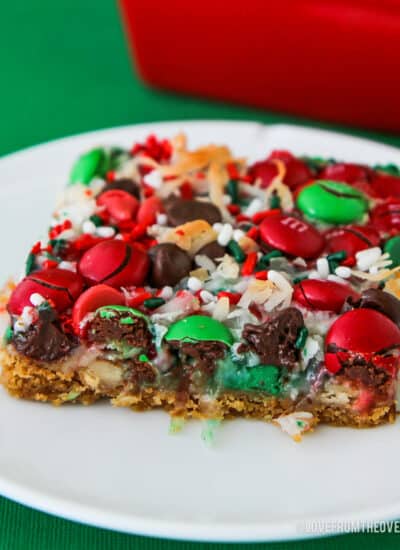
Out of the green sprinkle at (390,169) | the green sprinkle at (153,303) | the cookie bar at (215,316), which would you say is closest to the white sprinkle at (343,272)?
the cookie bar at (215,316)

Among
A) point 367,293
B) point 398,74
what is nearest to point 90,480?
point 367,293

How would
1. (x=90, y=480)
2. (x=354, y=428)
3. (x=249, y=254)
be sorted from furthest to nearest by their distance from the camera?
(x=249, y=254) < (x=354, y=428) < (x=90, y=480)

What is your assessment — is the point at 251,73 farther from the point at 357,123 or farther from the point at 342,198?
the point at 342,198

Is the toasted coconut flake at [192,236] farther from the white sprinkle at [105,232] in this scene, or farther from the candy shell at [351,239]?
the candy shell at [351,239]

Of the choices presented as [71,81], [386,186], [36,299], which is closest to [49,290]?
[36,299]

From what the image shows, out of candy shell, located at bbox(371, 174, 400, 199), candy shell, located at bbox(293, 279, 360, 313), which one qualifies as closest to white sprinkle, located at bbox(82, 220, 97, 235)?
candy shell, located at bbox(293, 279, 360, 313)

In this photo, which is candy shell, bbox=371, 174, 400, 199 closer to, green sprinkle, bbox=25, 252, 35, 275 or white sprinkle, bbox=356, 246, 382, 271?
white sprinkle, bbox=356, 246, 382, 271

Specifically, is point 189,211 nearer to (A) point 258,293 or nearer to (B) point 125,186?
(B) point 125,186
